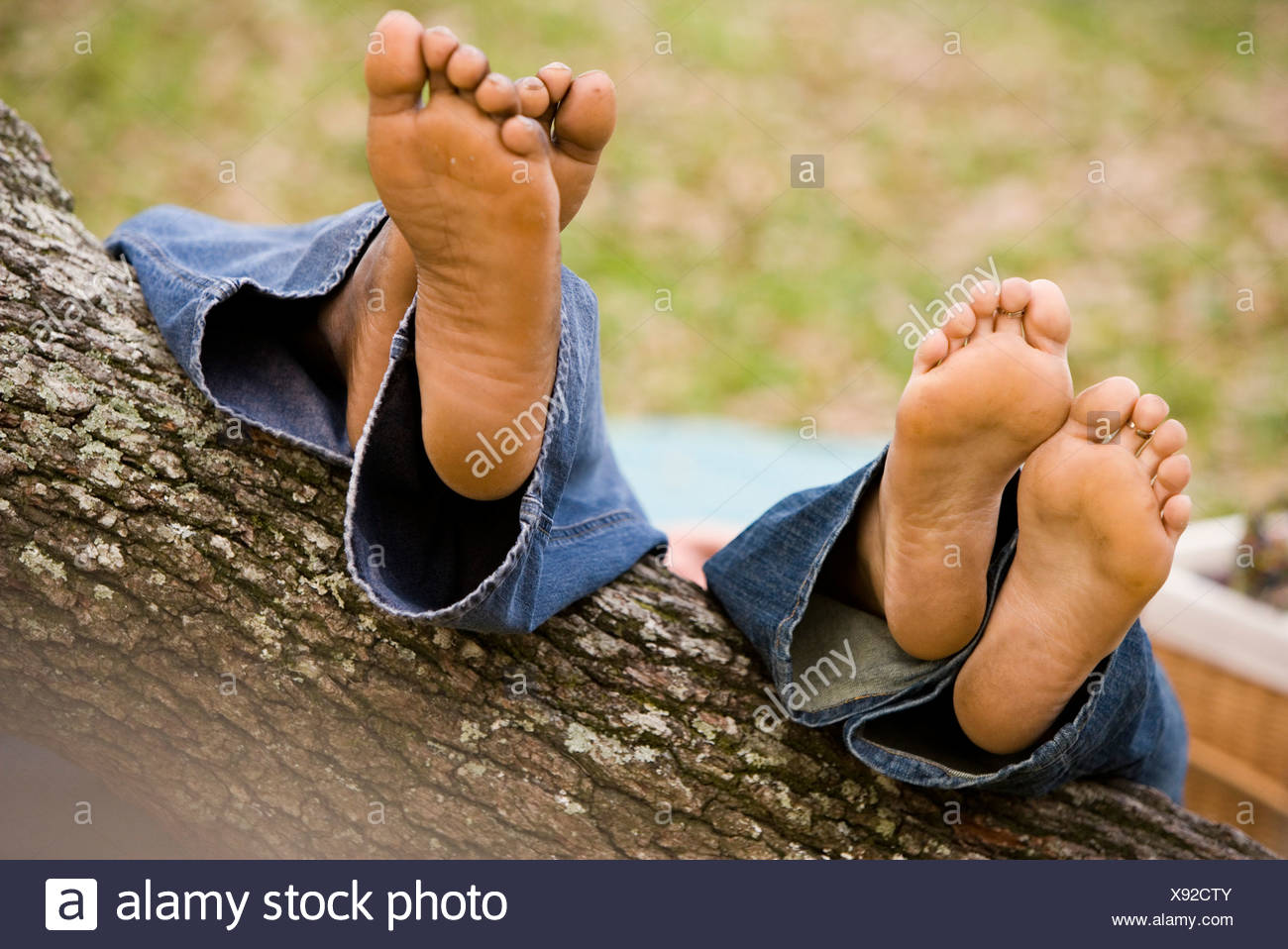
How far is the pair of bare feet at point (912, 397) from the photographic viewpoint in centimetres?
74

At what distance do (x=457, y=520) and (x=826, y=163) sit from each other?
256 cm

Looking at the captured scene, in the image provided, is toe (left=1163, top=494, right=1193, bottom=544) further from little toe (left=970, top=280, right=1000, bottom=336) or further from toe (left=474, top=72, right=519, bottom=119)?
toe (left=474, top=72, right=519, bottom=119)

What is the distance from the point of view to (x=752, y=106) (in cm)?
330

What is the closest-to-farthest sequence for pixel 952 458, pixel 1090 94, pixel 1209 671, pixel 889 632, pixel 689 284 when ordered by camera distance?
pixel 952 458
pixel 889 632
pixel 1209 671
pixel 689 284
pixel 1090 94

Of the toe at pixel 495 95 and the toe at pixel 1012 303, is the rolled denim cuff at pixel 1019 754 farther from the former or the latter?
the toe at pixel 495 95

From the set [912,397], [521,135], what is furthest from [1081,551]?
[521,135]

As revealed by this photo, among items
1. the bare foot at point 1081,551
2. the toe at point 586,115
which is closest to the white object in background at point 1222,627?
the bare foot at point 1081,551

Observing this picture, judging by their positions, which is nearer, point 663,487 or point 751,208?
point 663,487

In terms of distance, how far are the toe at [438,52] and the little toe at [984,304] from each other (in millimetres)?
437

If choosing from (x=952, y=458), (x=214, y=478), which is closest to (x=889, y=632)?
(x=952, y=458)

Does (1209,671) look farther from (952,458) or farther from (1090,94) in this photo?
(1090,94)

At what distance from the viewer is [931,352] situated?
2.88 feet

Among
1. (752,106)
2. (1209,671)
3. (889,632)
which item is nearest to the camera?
(889,632)
